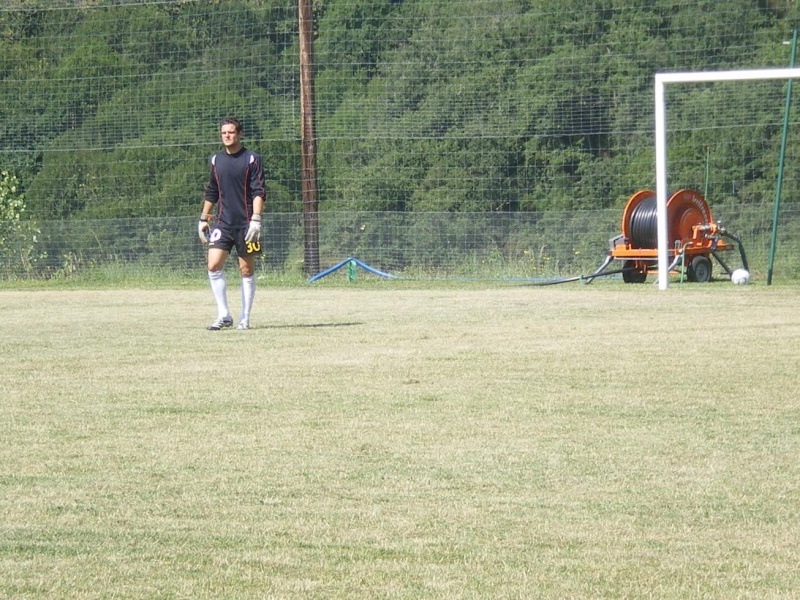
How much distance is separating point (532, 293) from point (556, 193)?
32.2ft

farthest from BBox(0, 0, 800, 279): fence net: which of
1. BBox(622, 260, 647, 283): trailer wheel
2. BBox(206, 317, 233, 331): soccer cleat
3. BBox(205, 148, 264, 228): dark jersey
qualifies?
BBox(206, 317, 233, 331): soccer cleat

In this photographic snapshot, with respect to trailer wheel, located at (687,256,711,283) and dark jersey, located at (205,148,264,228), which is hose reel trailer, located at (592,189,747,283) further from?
dark jersey, located at (205,148,264,228)

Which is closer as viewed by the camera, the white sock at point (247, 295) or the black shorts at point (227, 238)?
the white sock at point (247, 295)

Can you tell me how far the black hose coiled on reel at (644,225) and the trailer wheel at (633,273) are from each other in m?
0.28

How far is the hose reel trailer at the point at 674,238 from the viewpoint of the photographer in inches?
794

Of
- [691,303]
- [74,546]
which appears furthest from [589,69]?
[74,546]

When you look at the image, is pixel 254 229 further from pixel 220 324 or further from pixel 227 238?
pixel 220 324

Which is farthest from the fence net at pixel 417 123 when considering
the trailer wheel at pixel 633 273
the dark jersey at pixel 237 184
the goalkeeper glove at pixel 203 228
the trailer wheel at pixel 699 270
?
the dark jersey at pixel 237 184

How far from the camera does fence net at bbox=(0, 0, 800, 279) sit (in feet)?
77.1

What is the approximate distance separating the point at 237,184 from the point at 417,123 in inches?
471

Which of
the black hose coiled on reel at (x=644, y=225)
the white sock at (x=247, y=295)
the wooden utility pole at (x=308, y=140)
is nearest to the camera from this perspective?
the white sock at (x=247, y=295)

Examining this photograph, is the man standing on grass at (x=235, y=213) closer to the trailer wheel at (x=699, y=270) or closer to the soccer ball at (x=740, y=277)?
the soccer ball at (x=740, y=277)

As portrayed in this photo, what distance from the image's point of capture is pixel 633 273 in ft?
68.5

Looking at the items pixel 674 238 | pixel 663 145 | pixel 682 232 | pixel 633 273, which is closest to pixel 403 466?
pixel 663 145
